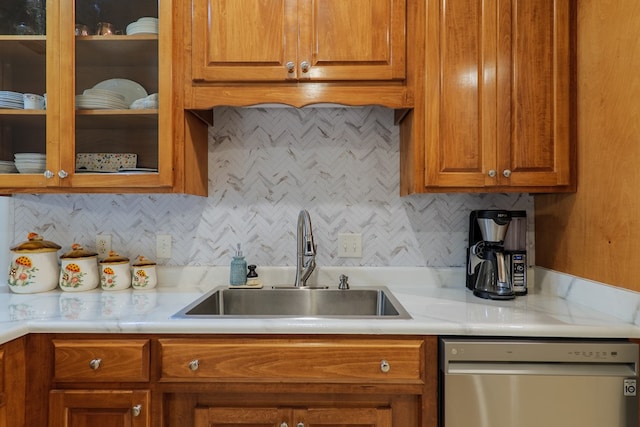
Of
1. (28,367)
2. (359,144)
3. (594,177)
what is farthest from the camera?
(359,144)

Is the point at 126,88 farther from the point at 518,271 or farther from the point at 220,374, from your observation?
the point at 518,271

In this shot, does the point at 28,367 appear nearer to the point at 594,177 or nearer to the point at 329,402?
the point at 329,402

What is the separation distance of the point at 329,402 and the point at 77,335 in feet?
2.62

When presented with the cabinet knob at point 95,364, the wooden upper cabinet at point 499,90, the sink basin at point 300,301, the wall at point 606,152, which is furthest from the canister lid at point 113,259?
the wall at point 606,152

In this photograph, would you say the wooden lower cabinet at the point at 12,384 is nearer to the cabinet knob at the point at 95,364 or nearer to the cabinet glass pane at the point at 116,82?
the cabinet knob at the point at 95,364

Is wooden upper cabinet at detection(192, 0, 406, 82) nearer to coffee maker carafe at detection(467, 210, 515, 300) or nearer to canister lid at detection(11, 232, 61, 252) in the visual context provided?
coffee maker carafe at detection(467, 210, 515, 300)

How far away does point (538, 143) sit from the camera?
4.88ft

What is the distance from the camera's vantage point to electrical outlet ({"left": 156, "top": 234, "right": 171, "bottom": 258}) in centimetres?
184

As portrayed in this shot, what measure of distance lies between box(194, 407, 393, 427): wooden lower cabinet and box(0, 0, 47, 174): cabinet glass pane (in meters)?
1.15

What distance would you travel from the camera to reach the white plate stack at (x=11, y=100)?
1565 millimetres

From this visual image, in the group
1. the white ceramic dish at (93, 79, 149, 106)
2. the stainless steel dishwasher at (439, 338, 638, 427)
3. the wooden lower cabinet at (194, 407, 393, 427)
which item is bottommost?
the wooden lower cabinet at (194, 407, 393, 427)

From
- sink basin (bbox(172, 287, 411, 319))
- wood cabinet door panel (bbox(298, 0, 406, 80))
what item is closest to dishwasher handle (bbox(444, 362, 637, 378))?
sink basin (bbox(172, 287, 411, 319))

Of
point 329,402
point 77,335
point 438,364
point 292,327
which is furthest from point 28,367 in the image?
point 438,364

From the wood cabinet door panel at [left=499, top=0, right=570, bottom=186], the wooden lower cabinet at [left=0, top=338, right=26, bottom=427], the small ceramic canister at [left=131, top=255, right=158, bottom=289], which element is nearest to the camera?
the wooden lower cabinet at [left=0, top=338, right=26, bottom=427]
